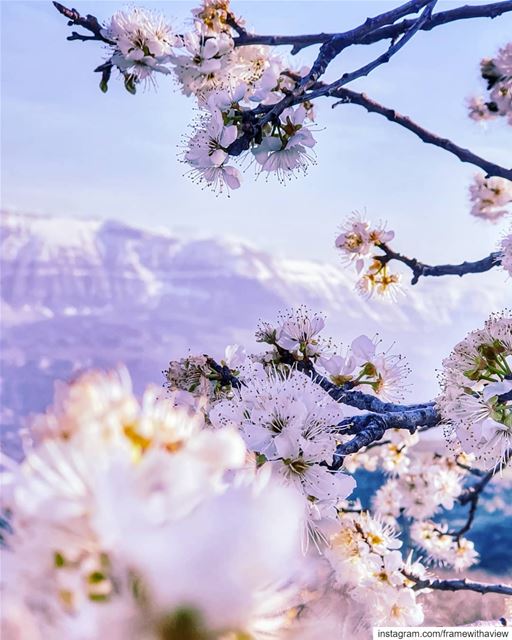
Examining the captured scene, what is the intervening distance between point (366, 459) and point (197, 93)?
160 centimetres

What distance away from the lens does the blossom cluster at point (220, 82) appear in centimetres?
87

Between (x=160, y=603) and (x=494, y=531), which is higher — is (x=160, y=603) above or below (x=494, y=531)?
above

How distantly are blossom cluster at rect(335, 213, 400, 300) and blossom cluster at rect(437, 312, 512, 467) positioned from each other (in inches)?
25.8

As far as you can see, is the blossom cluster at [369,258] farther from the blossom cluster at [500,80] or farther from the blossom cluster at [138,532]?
the blossom cluster at [138,532]

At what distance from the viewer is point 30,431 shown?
20cm

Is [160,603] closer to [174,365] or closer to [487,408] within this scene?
[487,408]

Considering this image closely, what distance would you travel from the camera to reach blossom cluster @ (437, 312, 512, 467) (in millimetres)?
652

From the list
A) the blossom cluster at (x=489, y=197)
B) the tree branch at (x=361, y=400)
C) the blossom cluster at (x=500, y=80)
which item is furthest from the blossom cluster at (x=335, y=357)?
the blossom cluster at (x=489, y=197)

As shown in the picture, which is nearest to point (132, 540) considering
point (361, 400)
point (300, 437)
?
point (300, 437)

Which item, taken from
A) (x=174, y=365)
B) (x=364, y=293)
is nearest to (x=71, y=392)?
(x=174, y=365)

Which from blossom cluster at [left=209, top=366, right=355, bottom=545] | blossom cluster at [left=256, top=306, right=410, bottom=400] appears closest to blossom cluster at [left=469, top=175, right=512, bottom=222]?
blossom cluster at [left=256, top=306, right=410, bottom=400]

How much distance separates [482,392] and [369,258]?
75cm

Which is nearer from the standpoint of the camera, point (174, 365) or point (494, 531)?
point (174, 365)

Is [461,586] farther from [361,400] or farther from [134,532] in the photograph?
[134,532]
